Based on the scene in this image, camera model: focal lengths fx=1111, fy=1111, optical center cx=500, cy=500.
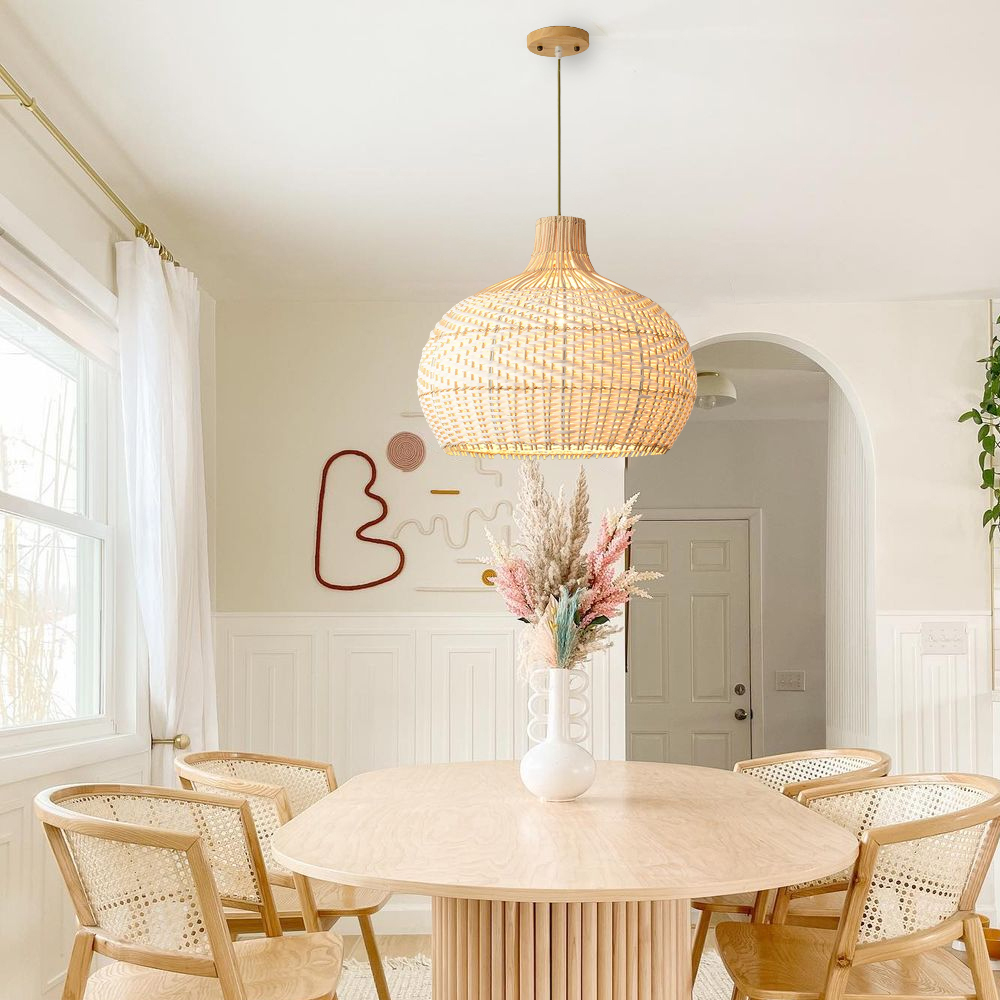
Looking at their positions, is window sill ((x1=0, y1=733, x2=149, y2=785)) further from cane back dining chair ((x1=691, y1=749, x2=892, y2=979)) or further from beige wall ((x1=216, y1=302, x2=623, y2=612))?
cane back dining chair ((x1=691, y1=749, x2=892, y2=979))

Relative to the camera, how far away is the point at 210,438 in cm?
455

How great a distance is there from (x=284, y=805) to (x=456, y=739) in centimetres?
178

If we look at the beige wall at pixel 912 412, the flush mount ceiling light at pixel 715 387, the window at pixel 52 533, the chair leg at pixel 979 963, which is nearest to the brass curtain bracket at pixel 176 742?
the window at pixel 52 533

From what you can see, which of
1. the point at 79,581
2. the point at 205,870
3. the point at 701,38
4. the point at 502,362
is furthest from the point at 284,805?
the point at 701,38

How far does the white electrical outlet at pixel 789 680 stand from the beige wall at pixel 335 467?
265 cm

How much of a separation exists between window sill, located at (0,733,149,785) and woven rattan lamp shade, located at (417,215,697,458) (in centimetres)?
128

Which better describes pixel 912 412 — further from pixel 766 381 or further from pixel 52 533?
pixel 52 533

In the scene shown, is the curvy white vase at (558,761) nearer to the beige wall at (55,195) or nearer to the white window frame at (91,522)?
the white window frame at (91,522)

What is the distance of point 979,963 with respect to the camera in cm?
227

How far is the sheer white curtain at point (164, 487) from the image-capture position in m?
3.38

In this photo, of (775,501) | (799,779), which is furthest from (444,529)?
(775,501)

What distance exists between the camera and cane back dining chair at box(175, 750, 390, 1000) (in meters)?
2.80

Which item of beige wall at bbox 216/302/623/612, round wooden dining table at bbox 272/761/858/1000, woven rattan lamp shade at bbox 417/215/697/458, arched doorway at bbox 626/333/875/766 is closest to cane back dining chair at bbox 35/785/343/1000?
round wooden dining table at bbox 272/761/858/1000

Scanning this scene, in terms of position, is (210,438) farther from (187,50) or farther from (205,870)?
(205,870)
